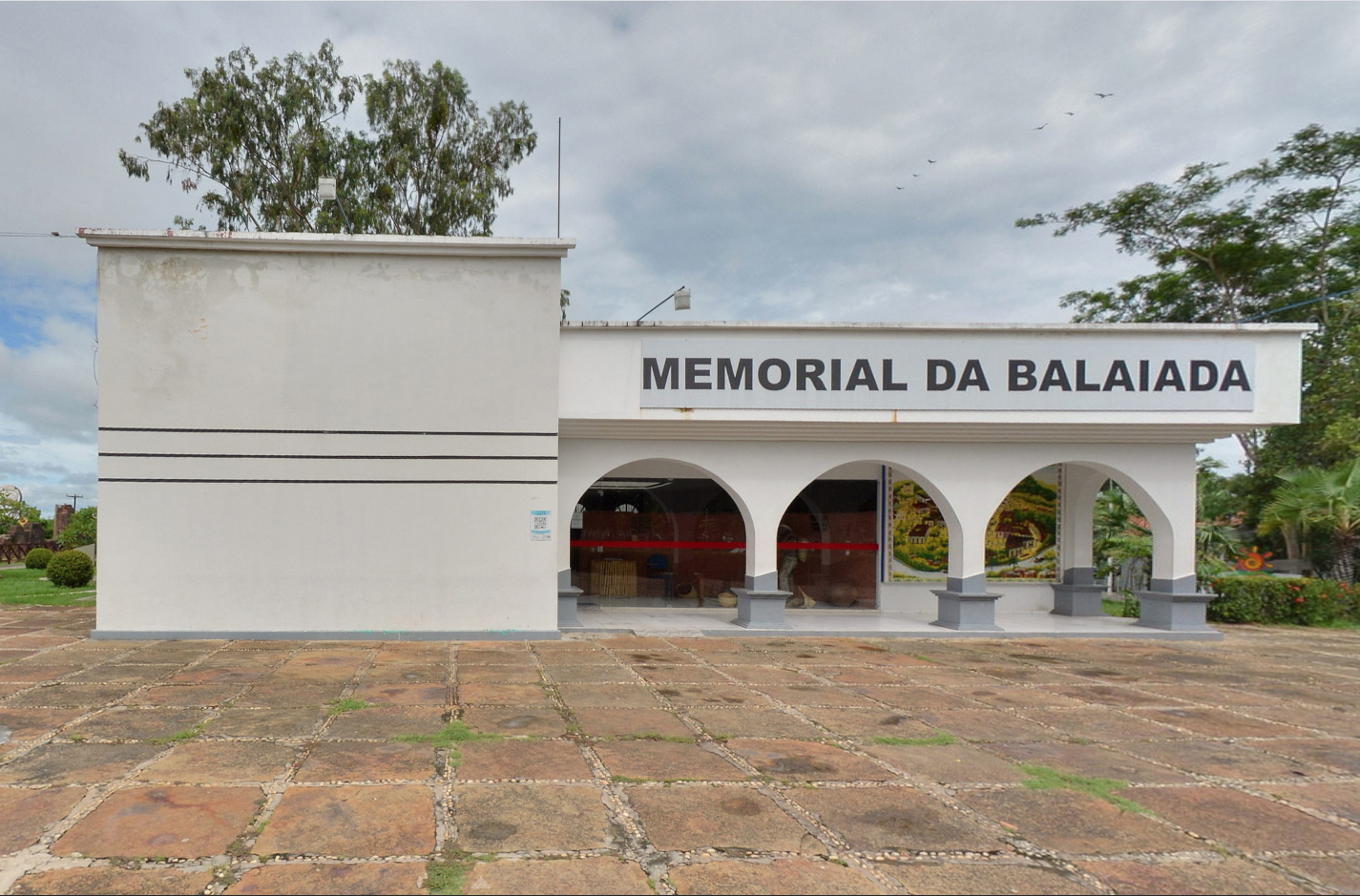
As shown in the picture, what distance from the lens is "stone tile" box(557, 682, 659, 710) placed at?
619 centimetres

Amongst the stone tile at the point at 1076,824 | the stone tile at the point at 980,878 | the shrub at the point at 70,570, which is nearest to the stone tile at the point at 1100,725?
the stone tile at the point at 1076,824

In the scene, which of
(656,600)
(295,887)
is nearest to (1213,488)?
(656,600)

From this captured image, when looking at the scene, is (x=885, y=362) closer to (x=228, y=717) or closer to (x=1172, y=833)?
(x=1172, y=833)

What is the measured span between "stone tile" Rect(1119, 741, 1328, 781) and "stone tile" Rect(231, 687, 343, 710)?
6.32 metres

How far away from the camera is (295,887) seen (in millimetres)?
3084

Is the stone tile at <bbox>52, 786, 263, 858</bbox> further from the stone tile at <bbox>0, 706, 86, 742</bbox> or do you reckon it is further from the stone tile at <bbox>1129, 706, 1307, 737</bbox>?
the stone tile at <bbox>1129, 706, 1307, 737</bbox>

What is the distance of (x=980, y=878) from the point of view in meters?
3.27

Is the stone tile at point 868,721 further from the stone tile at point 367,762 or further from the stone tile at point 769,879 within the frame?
the stone tile at point 367,762

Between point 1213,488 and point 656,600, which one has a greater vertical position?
point 1213,488

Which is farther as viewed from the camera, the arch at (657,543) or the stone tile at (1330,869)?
the arch at (657,543)

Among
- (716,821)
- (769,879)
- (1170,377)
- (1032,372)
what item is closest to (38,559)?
(716,821)

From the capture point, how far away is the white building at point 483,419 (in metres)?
9.13

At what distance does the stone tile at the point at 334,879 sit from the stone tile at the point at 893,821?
2.07 metres

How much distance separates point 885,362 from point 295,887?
9.12 metres
